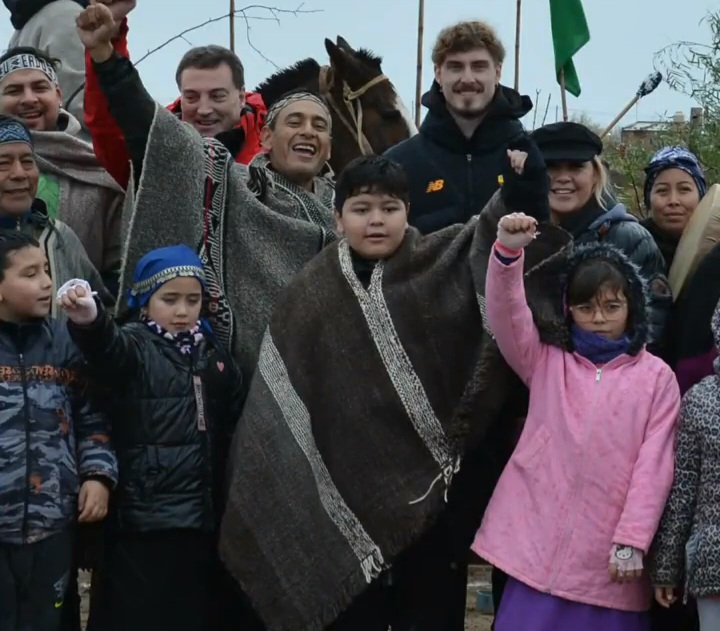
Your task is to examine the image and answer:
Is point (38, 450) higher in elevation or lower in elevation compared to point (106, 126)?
lower

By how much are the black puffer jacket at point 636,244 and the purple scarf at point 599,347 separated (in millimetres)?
347

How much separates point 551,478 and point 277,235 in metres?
1.29

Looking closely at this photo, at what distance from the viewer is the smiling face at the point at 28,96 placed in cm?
479

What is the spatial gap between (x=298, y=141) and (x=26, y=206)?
96 centimetres

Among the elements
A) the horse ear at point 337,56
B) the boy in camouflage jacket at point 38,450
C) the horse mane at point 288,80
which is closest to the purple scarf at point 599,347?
the boy in camouflage jacket at point 38,450

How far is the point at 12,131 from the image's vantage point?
4254 mm

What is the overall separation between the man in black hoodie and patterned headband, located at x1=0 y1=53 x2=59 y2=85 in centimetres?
141

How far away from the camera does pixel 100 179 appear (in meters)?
4.80

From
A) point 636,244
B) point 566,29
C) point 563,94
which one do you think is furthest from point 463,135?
point 566,29

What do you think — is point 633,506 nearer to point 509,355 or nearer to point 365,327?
point 509,355

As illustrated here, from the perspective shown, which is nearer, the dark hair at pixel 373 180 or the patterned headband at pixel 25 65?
the dark hair at pixel 373 180

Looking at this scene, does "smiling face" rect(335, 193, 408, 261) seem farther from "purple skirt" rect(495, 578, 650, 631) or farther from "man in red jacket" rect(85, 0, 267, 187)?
"purple skirt" rect(495, 578, 650, 631)

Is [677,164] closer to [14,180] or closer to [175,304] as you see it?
[175,304]

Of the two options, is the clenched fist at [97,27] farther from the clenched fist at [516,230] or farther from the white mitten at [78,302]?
the clenched fist at [516,230]
